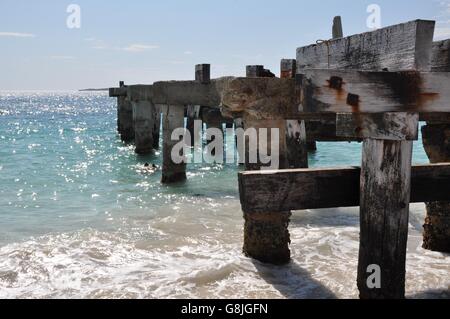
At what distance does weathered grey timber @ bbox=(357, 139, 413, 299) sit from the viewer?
3594mm

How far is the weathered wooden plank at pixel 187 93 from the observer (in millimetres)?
9289

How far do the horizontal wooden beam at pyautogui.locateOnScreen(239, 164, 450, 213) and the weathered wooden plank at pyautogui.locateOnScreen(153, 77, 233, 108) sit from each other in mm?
5183

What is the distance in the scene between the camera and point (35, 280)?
17.9ft

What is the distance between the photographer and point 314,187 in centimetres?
376

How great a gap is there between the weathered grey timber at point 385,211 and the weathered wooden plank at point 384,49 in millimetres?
592

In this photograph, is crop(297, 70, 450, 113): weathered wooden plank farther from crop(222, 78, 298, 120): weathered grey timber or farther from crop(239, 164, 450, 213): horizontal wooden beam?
crop(222, 78, 298, 120): weathered grey timber

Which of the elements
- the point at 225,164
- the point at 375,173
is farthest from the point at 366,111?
the point at 225,164

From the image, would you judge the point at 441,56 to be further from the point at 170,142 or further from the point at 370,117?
the point at 170,142

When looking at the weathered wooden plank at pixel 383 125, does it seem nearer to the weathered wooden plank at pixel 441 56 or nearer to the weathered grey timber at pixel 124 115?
the weathered wooden plank at pixel 441 56

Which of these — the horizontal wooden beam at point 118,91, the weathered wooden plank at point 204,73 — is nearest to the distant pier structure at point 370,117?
the weathered wooden plank at point 204,73

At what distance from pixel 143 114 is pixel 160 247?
1065 centimetres

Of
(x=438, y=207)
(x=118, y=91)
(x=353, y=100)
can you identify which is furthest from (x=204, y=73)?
(x=118, y=91)
